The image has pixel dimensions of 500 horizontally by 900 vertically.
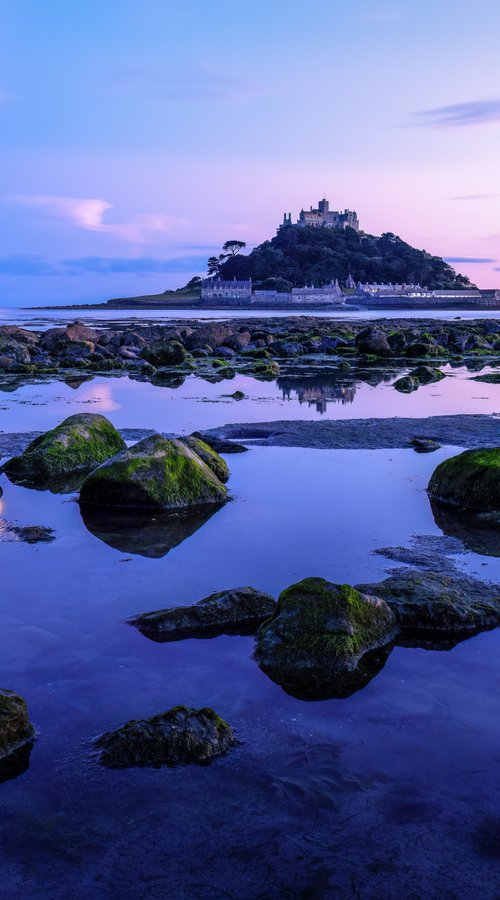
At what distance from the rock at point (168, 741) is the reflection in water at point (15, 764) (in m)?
0.38

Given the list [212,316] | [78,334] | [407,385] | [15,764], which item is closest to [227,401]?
[407,385]

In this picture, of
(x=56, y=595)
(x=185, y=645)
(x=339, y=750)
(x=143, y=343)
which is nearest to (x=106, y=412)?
(x=56, y=595)

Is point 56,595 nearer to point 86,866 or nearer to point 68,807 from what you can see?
point 68,807

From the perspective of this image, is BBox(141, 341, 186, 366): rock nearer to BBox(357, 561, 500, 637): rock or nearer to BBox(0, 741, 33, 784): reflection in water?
BBox(357, 561, 500, 637): rock

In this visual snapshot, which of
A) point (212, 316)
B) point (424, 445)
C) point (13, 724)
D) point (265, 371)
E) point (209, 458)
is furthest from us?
point (212, 316)

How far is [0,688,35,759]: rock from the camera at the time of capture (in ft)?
14.1

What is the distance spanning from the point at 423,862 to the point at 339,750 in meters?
0.93

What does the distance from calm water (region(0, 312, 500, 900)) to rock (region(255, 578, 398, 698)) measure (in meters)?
0.14

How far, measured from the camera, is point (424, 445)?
44.2ft

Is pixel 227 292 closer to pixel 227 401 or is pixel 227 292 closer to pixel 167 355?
pixel 167 355

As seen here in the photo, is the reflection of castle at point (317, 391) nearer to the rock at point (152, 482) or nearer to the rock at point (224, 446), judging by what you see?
the rock at point (224, 446)

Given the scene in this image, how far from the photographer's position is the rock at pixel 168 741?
14.1 feet

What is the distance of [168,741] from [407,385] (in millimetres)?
20123

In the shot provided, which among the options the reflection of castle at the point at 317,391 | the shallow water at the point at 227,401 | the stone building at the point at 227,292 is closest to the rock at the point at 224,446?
the shallow water at the point at 227,401
